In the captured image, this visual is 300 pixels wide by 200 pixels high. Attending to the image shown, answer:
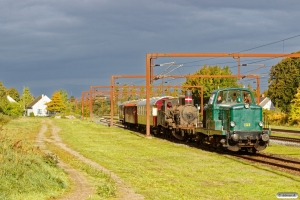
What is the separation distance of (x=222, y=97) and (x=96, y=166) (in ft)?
31.9

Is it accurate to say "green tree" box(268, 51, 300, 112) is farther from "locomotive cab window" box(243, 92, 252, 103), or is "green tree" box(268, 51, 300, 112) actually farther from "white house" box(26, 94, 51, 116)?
A: "white house" box(26, 94, 51, 116)

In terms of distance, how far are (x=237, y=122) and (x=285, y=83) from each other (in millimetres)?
75979

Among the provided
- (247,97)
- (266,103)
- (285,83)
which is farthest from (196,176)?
(266,103)

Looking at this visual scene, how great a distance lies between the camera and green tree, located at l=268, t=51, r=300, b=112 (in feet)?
316

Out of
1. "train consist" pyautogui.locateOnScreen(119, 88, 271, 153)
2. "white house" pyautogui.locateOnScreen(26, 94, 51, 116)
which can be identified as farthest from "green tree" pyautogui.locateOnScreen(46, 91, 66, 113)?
"train consist" pyautogui.locateOnScreen(119, 88, 271, 153)

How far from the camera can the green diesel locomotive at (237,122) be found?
83.0 feet

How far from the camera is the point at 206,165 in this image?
20.9 meters

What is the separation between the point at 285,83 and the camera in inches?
3868

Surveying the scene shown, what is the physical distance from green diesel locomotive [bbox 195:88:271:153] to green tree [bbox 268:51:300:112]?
2751 inches

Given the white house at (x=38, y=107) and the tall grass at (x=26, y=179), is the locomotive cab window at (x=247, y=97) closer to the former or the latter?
the tall grass at (x=26, y=179)

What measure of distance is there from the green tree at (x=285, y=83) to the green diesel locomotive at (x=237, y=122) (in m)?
69.9

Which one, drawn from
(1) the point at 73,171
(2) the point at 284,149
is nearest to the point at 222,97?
(2) the point at 284,149

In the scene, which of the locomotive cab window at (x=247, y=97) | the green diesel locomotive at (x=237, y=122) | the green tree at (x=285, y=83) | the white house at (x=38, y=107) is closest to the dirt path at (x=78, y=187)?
the green diesel locomotive at (x=237, y=122)

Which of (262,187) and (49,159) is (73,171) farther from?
Result: (262,187)
